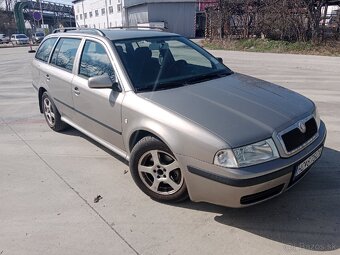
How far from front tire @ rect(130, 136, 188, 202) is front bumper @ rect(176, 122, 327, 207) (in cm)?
21

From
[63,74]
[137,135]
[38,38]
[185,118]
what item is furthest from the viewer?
[38,38]

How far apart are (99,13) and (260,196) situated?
63467 millimetres

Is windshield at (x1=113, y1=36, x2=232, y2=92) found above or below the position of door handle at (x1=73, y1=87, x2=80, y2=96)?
above

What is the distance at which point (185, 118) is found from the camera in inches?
114

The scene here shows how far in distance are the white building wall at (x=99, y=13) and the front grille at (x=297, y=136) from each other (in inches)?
1973

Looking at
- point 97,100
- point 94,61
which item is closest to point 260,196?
point 97,100

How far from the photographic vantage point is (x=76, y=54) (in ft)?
14.4

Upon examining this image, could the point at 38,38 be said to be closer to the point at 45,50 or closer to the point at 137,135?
the point at 45,50

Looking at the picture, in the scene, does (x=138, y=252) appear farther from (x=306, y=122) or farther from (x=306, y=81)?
(x=306, y=81)

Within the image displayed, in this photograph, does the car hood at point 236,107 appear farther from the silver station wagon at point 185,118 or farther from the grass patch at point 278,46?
the grass patch at point 278,46

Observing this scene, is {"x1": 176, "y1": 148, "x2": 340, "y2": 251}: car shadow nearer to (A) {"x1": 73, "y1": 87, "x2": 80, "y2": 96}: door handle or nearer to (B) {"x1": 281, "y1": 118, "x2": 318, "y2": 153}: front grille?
(B) {"x1": 281, "y1": 118, "x2": 318, "y2": 153}: front grille

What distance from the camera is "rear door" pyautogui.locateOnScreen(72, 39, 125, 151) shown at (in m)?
3.65

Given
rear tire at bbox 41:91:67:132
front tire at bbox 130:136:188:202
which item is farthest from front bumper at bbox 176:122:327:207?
rear tire at bbox 41:91:67:132

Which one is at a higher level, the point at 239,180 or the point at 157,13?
the point at 157,13
